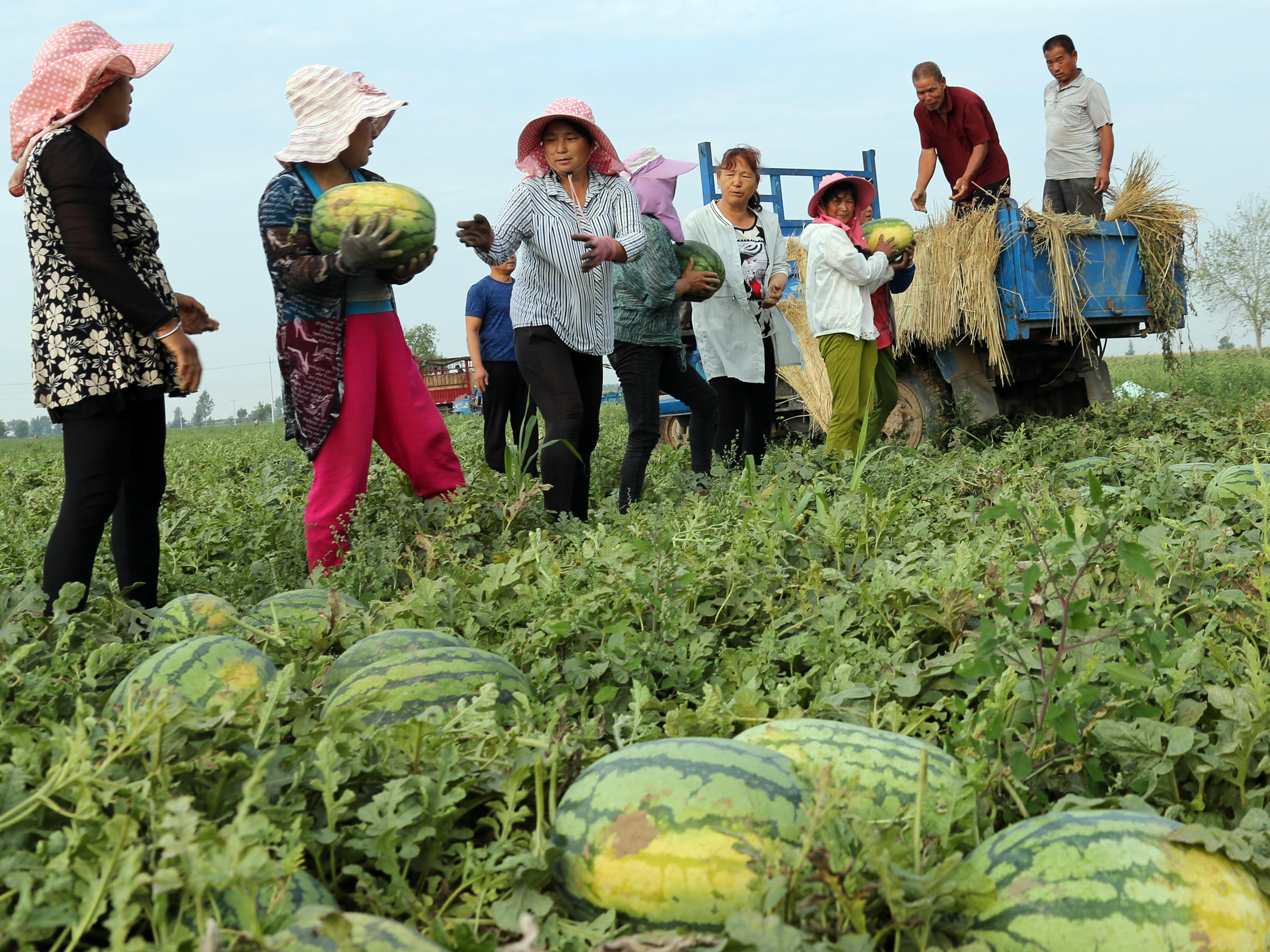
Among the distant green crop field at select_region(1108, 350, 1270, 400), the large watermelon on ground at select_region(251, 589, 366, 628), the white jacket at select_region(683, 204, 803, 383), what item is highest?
the white jacket at select_region(683, 204, 803, 383)

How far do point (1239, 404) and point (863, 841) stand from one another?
863 centimetres

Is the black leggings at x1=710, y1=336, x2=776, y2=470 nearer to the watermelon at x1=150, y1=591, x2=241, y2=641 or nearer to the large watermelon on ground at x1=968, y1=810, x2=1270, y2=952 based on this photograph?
the watermelon at x1=150, y1=591, x2=241, y2=641

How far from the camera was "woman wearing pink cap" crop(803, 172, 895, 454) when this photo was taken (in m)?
5.88

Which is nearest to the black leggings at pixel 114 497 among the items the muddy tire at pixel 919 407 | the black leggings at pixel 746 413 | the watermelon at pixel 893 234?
the black leggings at pixel 746 413

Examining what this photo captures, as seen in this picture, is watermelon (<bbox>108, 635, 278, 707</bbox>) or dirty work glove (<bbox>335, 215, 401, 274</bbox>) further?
dirty work glove (<bbox>335, 215, 401, 274</bbox>)

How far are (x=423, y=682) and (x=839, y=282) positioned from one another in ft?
15.1

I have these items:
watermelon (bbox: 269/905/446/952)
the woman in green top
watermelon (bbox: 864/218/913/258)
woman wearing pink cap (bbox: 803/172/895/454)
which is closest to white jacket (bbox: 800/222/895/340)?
woman wearing pink cap (bbox: 803/172/895/454)

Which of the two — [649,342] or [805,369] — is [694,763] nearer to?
[649,342]

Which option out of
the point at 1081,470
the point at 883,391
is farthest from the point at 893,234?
the point at 1081,470

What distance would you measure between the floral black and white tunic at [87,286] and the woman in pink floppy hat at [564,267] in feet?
5.01

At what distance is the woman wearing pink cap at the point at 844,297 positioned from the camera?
19.3 feet

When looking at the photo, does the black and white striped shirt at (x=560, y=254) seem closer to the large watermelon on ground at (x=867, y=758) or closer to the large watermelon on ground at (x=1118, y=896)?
the large watermelon on ground at (x=867, y=758)

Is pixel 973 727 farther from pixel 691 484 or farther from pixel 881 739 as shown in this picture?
pixel 691 484

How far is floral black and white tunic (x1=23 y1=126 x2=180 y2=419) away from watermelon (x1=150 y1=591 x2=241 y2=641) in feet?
2.97
